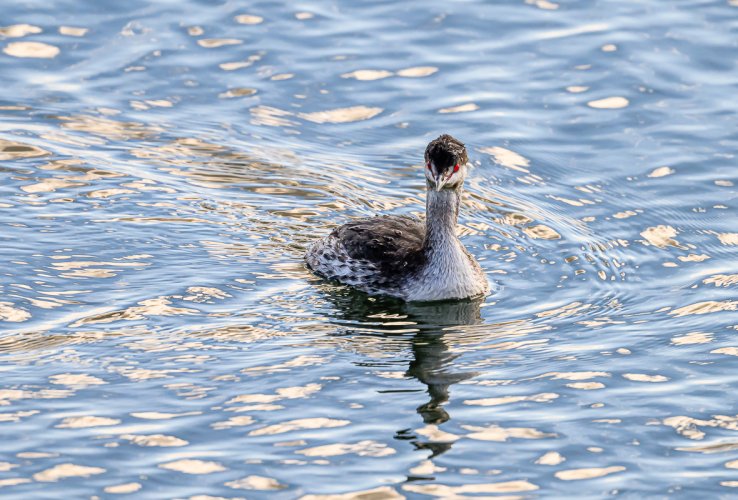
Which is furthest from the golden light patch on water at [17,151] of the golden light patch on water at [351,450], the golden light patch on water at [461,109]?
the golden light patch on water at [351,450]

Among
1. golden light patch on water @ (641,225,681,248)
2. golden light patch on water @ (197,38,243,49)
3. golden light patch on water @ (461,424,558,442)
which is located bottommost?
golden light patch on water @ (461,424,558,442)

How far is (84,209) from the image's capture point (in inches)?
672

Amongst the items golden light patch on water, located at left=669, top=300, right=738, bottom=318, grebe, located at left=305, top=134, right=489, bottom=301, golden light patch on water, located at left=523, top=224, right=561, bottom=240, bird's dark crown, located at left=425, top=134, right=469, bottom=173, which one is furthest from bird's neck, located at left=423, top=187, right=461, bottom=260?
golden light patch on water, located at left=669, top=300, right=738, bottom=318

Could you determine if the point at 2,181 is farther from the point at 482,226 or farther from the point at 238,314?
the point at 482,226

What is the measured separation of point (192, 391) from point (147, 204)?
5.03 m

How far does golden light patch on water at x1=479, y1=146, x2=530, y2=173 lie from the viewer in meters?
18.8

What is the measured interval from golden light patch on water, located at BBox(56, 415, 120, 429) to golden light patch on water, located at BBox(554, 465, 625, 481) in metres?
3.66

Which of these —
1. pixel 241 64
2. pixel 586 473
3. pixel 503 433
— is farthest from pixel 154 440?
pixel 241 64

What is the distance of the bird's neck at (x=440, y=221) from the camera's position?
51.1ft

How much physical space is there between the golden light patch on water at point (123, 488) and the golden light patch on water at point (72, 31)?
12.6 meters

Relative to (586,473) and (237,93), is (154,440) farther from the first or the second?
(237,93)

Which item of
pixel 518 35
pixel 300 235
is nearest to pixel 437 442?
pixel 300 235

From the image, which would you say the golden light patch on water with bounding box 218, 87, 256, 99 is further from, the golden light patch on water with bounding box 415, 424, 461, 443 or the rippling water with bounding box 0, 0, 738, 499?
the golden light patch on water with bounding box 415, 424, 461, 443

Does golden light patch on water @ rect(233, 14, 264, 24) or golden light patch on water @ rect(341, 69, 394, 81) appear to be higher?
golden light patch on water @ rect(233, 14, 264, 24)
